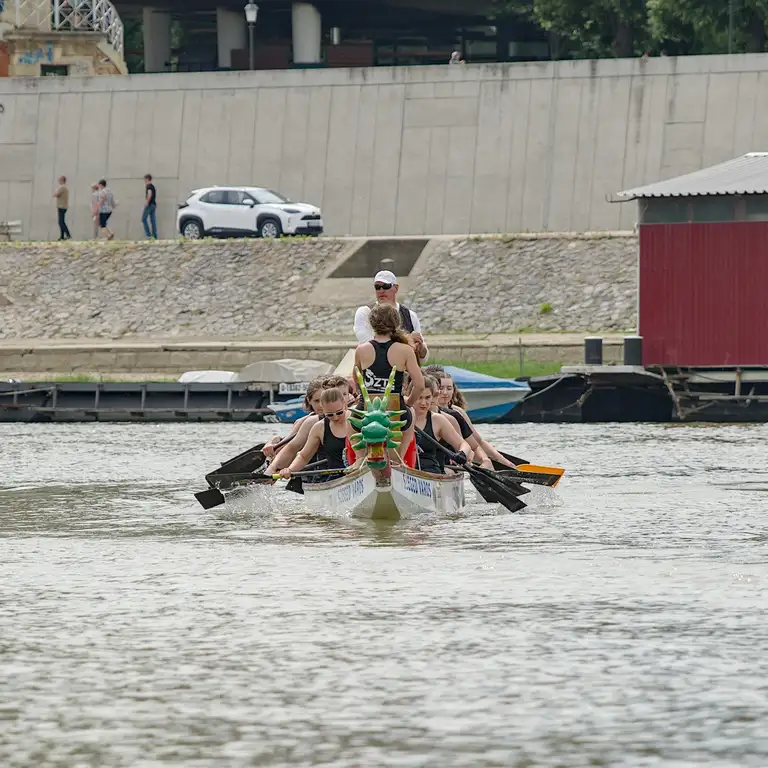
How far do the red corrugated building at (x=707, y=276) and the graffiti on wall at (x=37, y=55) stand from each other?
26.4 metres

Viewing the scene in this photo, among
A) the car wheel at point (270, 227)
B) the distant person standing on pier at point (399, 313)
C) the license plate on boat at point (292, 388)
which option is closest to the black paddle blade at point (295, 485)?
the distant person standing on pier at point (399, 313)

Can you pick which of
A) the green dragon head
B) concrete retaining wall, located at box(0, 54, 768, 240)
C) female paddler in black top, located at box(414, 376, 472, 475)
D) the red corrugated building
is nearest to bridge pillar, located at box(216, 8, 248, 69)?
concrete retaining wall, located at box(0, 54, 768, 240)

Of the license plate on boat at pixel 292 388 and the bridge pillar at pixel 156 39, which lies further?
the bridge pillar at pixel 156 39

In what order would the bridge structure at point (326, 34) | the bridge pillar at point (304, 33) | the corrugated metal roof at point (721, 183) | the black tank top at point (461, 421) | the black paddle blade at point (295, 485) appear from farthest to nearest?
1. the bridge structure at point (326, 34)
2. the bridge pillar at point (304, 33)
3. the corrugated metal roof at point (721, 183)
4. the black tank top at point (461, 421)
5. the black paddle blade at point (295, 485)

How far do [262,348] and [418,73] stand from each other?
14.2m

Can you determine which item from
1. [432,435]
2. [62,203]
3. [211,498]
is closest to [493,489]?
[432,435]

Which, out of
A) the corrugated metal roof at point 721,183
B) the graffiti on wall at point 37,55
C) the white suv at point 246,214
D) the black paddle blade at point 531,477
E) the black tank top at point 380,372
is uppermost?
the graffiti on wall at point 37,55

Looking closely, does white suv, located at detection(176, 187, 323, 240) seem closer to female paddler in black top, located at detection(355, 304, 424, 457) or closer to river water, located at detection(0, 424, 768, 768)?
river water, located at detection(0, 424, 768, 768)

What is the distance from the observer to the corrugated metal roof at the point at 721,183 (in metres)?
36.6

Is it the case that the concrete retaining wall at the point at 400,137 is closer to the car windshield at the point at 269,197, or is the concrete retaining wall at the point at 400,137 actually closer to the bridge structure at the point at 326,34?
the car windshield at the point at 269,197

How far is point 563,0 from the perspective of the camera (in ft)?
190

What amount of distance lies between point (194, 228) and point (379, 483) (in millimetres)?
34913

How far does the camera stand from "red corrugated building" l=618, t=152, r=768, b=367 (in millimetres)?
36312

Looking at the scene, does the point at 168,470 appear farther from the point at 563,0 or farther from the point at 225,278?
the point at 563,0
